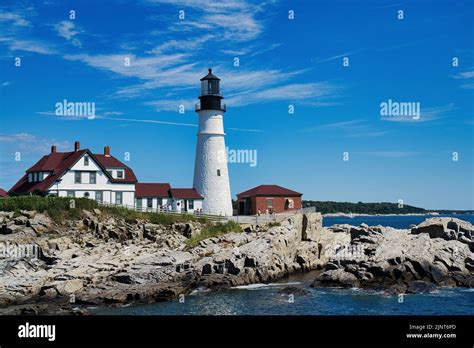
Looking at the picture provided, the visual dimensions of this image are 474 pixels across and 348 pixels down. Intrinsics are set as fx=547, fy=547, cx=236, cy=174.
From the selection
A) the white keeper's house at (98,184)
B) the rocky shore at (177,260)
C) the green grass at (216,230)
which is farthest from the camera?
the white keeper's house at (98,184)

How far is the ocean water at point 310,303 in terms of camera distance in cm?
2620

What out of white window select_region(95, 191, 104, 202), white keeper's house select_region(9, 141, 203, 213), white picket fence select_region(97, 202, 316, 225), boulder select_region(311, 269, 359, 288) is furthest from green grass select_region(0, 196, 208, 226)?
boulder select_region(311, 269, 359, 288)

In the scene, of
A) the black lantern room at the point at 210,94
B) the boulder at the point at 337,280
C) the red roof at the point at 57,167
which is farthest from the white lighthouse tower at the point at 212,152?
the boulder at the point at 337,280

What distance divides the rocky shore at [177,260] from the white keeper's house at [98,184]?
5.75 m

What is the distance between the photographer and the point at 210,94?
48719 mm

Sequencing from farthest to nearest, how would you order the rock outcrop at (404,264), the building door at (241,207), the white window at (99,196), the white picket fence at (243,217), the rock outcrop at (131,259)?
the building door at (241,207) → the white window at (99,196) → the white picket fence at (243,217) → the rock outcrop at (404,264) → the rock outcrop at (131,259)

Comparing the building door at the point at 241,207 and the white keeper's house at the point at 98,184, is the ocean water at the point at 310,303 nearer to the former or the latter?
the white keeper's house at the point at 98,184

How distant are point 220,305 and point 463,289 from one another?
14.5 m

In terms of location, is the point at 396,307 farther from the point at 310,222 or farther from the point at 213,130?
the point at 213,130

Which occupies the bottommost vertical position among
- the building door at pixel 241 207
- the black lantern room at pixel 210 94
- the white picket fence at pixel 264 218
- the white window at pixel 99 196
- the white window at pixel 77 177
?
the white picket fence at pixel 264 218

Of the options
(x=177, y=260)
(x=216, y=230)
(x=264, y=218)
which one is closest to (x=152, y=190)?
Answer: (x=216, y=230)

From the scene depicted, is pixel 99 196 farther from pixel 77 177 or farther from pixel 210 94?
pixel 210 94

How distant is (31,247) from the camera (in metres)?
33.8
